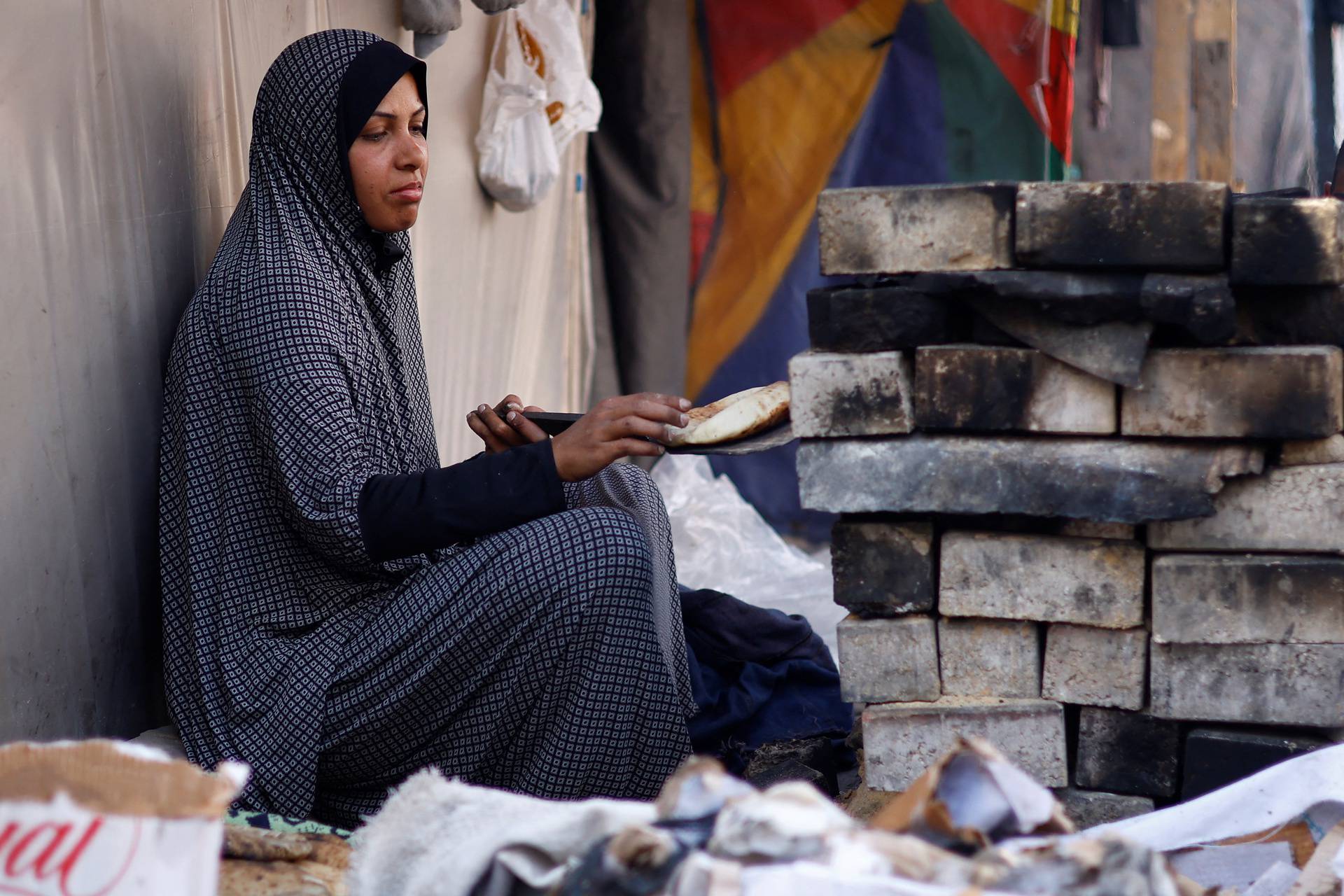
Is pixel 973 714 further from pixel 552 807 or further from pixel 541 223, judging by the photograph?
pixel 541 223

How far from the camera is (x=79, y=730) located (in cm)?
240

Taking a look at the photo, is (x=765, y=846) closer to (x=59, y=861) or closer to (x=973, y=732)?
(x=59, y=861)

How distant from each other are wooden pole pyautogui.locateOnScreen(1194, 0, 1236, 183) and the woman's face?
4.00 meters

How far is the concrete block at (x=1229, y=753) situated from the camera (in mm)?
2232

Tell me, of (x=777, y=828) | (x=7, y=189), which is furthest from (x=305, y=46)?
(x=777, y=828)

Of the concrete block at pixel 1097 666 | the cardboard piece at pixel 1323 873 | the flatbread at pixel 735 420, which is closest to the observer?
the cardboard piece at pixel 1323 873

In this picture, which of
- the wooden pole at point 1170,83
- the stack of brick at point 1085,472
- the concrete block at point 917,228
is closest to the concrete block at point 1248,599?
the stack of brick at point 1085,472

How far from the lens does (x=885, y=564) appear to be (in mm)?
2352

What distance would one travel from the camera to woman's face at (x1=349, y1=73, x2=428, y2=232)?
2680 mm

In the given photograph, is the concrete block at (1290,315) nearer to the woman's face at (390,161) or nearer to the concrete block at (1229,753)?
the concrete block at (1229,753)

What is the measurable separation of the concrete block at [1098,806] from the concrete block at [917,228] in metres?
0.92

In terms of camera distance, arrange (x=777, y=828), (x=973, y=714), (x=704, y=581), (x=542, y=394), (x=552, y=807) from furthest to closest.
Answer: (x=542, y=394) < (x=704, y=581) < (x=973, y=714) < (x=552, y=807) < (x=777, y=828)

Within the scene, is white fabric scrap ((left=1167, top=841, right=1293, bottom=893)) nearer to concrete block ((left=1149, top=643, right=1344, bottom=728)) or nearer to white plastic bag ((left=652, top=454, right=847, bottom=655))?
concrete block ((left=1149, top=643, right=1344, bottom=728))

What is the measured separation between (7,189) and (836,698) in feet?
6.39
